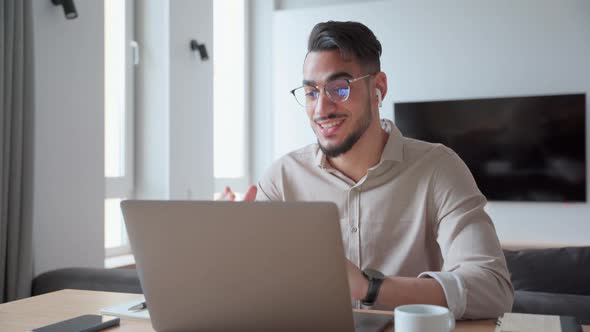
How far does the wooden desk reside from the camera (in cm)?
119

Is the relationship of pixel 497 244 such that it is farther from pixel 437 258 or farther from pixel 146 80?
pixel 146 80

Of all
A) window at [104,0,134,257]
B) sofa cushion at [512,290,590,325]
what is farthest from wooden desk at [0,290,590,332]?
window at [104,0,134,257]

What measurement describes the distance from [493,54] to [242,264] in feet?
15.3

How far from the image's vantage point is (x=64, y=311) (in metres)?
1.36

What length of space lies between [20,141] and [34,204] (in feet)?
1.17

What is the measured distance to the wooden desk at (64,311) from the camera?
119 cm

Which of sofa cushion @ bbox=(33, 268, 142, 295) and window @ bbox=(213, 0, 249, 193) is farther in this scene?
window @ bbox=(213, 0, 249, 193)

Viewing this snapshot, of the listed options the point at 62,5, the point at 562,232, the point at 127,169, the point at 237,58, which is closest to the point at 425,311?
the point at 62,5

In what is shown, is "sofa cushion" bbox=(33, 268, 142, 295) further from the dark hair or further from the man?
the dark hair

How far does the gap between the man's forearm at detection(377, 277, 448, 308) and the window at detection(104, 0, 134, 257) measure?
10.7 feet

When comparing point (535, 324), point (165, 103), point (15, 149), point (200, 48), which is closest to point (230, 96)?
point (200, 48)

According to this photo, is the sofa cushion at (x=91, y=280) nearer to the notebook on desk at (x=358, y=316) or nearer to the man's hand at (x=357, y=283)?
the notebook on desk at (x=358, y=316)

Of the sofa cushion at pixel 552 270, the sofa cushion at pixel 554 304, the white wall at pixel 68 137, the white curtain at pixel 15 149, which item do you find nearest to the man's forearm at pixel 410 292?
the sofa cushion at pixel 554 304

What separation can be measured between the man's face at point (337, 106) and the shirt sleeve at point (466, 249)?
235 millimetres
